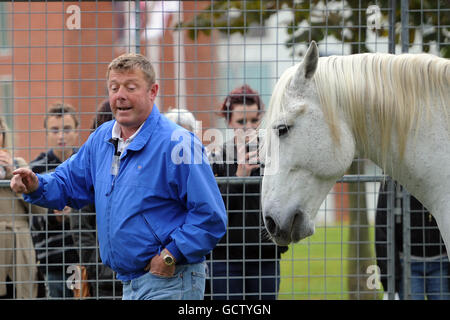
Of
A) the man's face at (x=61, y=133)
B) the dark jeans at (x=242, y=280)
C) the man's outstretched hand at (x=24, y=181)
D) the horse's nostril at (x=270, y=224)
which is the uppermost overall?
the man's face at (x=61, y=133)

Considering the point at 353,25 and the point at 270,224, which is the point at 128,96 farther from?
the point at 353,25

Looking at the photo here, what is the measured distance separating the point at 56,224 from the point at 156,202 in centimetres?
223

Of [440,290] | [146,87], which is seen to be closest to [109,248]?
[146,87]

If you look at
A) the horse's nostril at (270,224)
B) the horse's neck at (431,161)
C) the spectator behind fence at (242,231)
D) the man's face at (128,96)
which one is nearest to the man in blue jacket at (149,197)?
the man's face at (128,96)

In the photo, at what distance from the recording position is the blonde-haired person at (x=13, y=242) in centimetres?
480

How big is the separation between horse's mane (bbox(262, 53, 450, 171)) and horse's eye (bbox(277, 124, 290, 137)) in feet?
0.19

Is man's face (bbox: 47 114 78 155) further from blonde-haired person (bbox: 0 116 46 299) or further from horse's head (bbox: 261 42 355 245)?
horse's head (bbox: 261 42 355 245)

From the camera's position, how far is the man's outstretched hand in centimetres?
308

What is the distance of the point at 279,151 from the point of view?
116 inches

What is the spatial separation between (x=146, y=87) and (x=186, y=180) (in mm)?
498

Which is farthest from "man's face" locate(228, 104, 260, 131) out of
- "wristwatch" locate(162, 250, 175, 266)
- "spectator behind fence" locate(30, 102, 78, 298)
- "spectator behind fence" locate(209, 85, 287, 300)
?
"wristwatch" locate(162, 250, 175, 266)

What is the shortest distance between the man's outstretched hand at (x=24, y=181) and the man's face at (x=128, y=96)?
1.61 feet

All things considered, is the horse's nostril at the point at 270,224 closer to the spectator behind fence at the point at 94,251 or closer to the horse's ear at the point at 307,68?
the horse's ear at the point at 307,68

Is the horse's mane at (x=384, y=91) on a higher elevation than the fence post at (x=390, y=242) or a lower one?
higher
